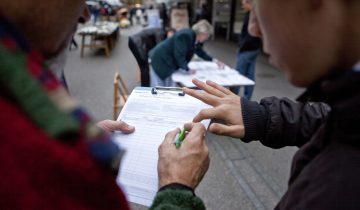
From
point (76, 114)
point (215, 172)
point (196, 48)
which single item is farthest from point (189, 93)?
point (196, 48)

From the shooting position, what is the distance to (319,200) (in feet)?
1.66

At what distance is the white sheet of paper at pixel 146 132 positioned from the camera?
847mm

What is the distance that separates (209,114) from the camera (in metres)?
0.98

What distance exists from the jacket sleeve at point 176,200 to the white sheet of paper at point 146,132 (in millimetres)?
181

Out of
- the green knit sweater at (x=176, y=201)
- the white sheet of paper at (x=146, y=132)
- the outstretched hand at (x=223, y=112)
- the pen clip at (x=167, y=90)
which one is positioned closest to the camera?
the green knit sweater at (x=176, y=201)

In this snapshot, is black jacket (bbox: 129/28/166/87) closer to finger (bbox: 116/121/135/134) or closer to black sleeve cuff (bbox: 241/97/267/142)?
finger (bbox: 116/121/135/134)

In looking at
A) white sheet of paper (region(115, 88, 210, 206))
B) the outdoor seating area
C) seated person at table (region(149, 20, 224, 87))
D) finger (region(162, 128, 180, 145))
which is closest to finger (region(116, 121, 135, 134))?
white sheet of paper (region(115, 88, 210, 206))

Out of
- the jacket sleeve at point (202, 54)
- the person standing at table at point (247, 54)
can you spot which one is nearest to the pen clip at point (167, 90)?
the person standing at table at point (247, 54)

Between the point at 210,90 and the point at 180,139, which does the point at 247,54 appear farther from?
the point at 180,139

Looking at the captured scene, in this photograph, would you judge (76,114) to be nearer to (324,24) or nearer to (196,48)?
(324,24)

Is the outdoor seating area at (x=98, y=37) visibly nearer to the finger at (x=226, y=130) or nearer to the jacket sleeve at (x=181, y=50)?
the jacket sleeve at (x=181, y=50)

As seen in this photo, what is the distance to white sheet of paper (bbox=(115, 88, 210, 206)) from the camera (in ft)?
2.78

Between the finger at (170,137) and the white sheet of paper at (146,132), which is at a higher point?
the finger at (170,137)

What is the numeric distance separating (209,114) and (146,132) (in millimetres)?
246
